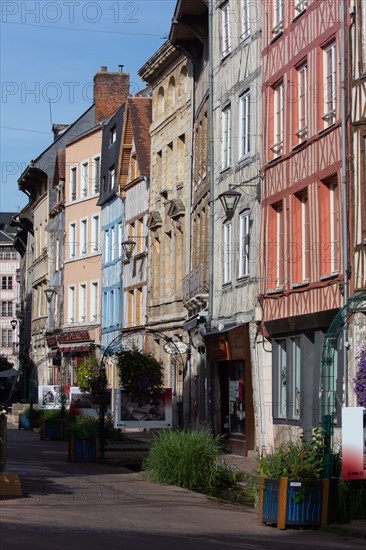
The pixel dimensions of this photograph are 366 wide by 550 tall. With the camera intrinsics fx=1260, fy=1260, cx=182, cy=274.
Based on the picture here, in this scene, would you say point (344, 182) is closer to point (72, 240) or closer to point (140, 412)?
point (140, 412)

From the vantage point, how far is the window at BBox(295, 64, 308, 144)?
24.9m

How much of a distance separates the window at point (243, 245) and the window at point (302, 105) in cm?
391

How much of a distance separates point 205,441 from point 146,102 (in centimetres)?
2905

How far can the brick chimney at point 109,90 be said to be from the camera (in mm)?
59469

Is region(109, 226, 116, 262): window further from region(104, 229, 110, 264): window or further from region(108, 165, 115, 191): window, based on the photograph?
region(108, 165, 115, 191): window

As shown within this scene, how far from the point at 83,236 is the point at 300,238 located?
3232cm

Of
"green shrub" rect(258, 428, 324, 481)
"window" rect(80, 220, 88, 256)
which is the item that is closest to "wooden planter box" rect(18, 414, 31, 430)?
"window" rect(80, 220, 88, 256)

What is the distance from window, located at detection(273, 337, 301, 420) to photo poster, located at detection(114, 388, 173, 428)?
2.44 meters

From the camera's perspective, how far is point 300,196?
2531 cm

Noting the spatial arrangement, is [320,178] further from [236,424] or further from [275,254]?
[236,424]

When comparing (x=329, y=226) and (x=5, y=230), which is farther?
(x=5, y=230)

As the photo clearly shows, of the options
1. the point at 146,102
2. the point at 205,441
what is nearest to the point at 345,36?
the point at 205,441

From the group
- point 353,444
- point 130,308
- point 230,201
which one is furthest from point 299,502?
point 130,308

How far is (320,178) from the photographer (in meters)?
23.6
